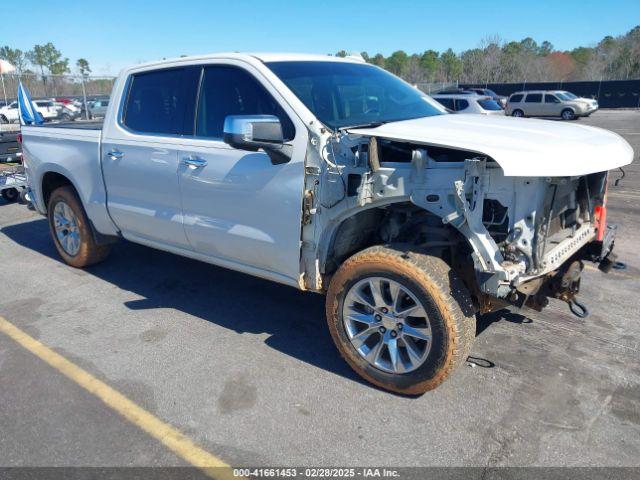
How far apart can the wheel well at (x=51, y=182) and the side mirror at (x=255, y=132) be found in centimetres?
309

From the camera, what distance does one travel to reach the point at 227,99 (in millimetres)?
3955

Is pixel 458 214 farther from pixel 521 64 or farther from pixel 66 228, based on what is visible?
pixel 521 64

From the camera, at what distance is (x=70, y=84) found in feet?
75.5

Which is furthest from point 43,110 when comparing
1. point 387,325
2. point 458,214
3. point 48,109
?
point 458,214

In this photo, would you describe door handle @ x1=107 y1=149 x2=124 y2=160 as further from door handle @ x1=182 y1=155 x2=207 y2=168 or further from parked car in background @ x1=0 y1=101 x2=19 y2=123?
parked car in background @ x1=0 y1=101 x2=19 y2=123

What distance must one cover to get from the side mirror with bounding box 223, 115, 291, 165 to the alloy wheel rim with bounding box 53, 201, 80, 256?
2950 mm

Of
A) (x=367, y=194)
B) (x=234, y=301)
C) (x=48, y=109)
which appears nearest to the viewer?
(x=367, y=194)

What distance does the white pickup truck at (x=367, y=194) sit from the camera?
2.89m

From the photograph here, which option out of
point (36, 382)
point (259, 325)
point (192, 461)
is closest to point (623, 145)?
point (259, 325)

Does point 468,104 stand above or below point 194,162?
below

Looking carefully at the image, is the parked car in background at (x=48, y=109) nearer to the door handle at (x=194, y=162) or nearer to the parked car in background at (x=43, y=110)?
the parked car in background at (x=43, y=110)

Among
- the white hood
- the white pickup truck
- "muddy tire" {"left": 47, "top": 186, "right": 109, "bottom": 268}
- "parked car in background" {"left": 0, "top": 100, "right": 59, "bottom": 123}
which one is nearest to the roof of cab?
the white pickup truck

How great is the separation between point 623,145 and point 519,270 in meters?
1.26

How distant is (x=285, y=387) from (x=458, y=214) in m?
1.55
